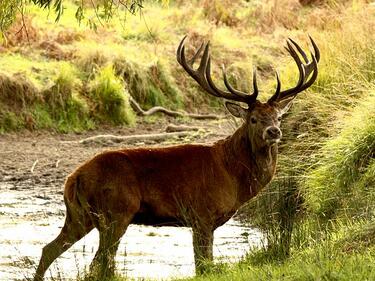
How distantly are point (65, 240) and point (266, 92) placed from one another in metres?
5.43

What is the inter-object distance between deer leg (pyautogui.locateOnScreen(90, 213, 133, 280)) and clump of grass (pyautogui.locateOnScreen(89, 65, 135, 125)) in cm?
1023

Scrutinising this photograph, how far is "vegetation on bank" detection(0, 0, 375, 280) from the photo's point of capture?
1039cm

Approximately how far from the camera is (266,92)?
15.7 m

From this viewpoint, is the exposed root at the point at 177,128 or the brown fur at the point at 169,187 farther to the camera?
the exposed root at the point at 177,128

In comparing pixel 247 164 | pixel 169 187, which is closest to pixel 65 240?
pixel 169 187

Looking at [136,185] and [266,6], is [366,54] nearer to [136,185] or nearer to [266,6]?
[136,185]

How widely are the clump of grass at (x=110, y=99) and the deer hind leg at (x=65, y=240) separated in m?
10.0

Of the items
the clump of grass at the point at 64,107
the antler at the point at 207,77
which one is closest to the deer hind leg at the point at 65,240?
the antler at the point at 207,77

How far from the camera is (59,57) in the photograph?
22.5 m

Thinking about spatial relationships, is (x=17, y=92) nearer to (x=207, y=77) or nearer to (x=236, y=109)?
(x=207, y=77)

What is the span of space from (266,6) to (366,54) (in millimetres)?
13378

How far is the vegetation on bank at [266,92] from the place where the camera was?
10391mm

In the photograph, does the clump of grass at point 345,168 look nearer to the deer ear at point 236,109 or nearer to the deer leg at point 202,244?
the deer ear at point 236,109

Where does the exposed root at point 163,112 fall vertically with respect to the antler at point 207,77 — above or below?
below
